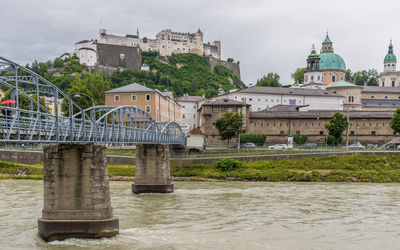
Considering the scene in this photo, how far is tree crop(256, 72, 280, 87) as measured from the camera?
463 ft

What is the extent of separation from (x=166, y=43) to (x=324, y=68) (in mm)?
64810

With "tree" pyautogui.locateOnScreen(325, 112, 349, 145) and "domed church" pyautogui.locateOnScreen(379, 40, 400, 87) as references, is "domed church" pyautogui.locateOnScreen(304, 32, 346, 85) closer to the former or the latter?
"domed church" pyautogui.locateOnScreen(379, 40, 400, 87)

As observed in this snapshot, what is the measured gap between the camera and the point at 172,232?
21.8 m

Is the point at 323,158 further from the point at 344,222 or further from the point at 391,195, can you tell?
the point at 344,222

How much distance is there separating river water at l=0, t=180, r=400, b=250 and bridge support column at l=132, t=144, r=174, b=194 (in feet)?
3.96

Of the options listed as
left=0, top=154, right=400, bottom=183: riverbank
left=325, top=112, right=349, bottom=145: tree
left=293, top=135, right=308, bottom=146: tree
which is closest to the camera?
left=0, top=154, right=400, bottom=183: riverbank

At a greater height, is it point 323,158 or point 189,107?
point 189,107

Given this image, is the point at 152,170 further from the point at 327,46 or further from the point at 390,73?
the point at 390,73

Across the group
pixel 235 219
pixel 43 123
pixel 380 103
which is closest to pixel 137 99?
pixel 235 219

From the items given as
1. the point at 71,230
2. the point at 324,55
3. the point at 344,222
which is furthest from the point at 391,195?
the point at 324,55

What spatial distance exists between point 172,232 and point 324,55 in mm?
101421

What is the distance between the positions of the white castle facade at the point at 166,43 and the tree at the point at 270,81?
26.6m

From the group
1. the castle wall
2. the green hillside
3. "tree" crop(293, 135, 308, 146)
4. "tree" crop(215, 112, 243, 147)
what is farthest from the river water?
the castle wall

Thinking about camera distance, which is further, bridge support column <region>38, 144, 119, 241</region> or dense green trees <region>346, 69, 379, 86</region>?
dense green trees <region>346, 69, 379, 86</region>
